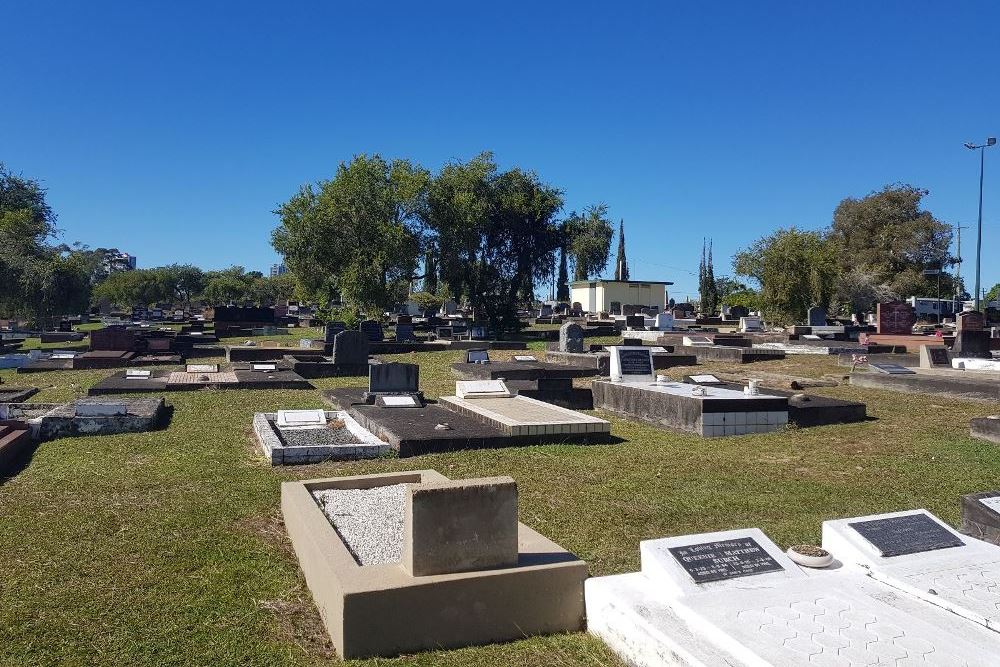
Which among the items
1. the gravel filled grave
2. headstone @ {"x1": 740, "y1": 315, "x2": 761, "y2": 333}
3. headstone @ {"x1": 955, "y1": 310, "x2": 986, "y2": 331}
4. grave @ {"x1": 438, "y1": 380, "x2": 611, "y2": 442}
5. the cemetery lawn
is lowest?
the cemetery lawn

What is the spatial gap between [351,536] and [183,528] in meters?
1.53

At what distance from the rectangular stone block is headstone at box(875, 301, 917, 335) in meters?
27.2

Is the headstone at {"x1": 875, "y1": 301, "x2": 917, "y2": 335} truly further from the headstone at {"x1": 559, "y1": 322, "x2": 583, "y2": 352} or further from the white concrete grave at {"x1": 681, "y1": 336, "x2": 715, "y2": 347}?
the headstone at {"x1": 559, "y1": 322, "x2": 583, "y2": 352}

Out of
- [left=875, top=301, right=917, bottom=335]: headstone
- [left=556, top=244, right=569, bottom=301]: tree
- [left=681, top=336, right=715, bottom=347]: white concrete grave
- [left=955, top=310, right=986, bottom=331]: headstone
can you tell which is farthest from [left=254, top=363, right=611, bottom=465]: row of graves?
[left=556, top=244, right=569, bottom=301]: tree

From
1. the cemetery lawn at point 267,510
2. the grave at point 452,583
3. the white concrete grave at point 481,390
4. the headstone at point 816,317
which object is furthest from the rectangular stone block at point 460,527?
the headstone at point 816,317

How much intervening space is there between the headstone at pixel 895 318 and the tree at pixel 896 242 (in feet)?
84.9

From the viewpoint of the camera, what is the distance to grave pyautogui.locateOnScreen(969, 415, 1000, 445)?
29.6ft

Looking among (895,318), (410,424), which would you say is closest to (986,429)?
(410,424)

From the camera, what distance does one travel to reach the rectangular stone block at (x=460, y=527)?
4.01m

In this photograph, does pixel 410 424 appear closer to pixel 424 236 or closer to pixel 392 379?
pixel 392 379

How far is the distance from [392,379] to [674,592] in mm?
8813

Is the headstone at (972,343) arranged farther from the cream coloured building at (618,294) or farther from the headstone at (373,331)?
the cream coloured building at (618,294)

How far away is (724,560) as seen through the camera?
13.5ft

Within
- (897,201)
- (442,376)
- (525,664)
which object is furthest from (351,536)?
(897,201)
